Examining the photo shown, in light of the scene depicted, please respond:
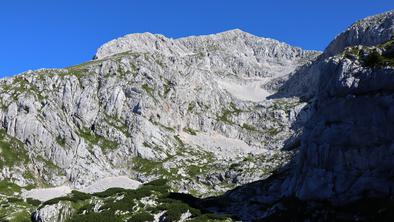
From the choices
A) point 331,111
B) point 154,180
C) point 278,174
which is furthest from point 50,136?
point 331,111

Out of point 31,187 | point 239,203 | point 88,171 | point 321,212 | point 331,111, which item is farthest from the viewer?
point 88,171

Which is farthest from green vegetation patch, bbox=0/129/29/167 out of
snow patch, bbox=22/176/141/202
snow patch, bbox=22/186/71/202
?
snow patch, bbox=22/176/141/202

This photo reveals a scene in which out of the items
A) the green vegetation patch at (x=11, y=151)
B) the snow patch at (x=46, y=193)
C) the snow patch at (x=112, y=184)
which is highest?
the green vegetation patch at (x=11, y=151)

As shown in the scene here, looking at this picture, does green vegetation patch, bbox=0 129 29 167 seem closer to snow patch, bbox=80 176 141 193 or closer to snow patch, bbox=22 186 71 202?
snow patch, bbox=22 186 71 202

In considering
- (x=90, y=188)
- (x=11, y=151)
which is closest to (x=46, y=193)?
(x=90, y=188)

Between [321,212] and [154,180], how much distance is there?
96.6 m

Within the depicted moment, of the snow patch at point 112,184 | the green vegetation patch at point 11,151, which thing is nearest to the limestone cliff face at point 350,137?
the snow patch at point 112,184

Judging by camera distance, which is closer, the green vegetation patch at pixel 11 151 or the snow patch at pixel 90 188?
the snow patch at pixel 90 188

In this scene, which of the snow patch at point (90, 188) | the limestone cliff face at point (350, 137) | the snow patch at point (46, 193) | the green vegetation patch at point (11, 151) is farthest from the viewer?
the green vegetation patch at point (11, 151)

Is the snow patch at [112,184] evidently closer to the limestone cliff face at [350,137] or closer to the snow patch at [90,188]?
the snow patch at [90,188]

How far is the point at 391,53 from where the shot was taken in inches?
4122

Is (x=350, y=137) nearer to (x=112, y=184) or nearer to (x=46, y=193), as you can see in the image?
(x=112, y=184)

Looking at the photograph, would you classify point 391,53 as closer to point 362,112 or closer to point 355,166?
point 362,112

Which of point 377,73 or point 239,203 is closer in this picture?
point 377,73
